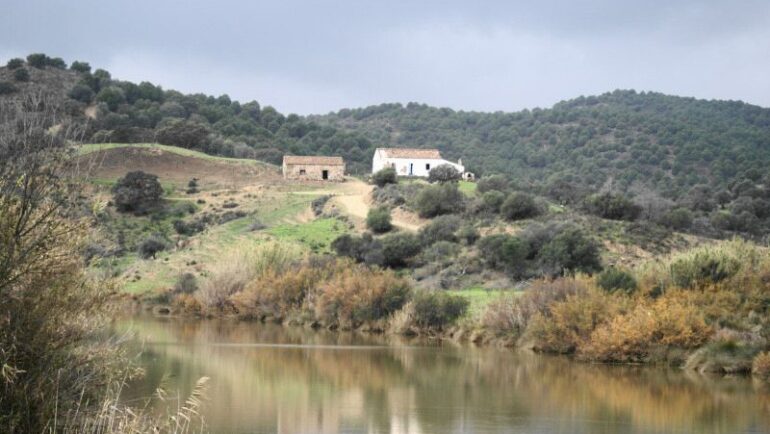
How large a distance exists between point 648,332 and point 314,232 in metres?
40.1

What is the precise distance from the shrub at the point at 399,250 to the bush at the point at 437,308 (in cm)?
1697

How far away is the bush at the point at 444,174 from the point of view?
292ft

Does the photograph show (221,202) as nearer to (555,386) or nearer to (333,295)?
(333,295)

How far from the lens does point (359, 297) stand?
45.4 m

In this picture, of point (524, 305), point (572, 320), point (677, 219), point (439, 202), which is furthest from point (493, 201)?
point (572, 320)

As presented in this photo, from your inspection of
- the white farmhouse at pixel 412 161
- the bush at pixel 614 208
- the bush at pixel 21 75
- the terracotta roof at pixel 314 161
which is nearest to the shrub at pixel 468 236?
the bush at pixel 614 208

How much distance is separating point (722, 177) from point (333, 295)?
2820 inches

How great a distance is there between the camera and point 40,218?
13.8 m

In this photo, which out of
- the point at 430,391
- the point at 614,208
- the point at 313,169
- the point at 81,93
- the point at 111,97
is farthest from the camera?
the point at 111,97

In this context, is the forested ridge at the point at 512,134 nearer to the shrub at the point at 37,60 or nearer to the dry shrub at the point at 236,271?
the shrub at the point at 37,60

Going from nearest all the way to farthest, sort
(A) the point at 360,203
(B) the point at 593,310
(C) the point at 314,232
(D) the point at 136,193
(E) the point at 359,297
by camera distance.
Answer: (B) the point at 593,310 < (E) the point at 359,297 < (C) the point at 314,232 < (A) the point at 360,203 < (D) the point at 136,193

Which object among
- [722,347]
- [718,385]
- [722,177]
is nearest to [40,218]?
[718,385]

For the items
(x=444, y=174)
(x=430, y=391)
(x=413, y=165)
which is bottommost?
(x=430, y=391)

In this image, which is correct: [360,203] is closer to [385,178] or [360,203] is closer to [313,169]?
[385,178]
